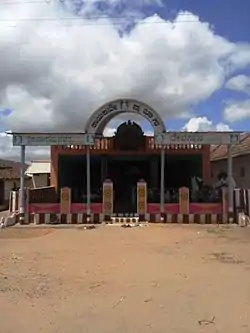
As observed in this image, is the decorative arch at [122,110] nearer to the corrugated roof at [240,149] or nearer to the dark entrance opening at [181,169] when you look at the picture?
the dark entrance opening at [181,169]

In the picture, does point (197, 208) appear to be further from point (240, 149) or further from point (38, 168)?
point (38, 168)

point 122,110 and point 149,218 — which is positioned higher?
point 122,110

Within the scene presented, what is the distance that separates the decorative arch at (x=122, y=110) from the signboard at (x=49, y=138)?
347mm

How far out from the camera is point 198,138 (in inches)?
778

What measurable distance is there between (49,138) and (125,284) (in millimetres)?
12314

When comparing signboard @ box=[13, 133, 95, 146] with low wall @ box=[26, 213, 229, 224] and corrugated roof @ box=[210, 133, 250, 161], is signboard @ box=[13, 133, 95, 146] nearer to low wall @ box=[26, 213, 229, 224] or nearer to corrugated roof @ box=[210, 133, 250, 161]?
low wall @ box=[26, 213, 229, 224]

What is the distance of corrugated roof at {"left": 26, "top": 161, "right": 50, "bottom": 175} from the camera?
4409cm

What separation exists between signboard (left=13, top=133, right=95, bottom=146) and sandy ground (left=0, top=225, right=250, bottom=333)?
5.99 m

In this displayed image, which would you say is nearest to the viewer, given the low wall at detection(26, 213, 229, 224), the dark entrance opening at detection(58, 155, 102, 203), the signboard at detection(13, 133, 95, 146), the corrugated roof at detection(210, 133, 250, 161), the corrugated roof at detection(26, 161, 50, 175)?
the low wall at detection(26, 213, 229, 224)

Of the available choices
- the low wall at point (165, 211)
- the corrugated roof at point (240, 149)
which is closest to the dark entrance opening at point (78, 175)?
the low wall at point (165, 211)

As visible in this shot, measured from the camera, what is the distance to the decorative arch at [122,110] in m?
20.1

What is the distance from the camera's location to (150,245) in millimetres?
13086

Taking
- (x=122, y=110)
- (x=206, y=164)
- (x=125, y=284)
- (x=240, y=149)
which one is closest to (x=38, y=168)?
(x=240, y=149)

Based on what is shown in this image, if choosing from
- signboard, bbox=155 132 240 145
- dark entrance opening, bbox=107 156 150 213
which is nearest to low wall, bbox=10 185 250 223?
signboard, bbox=155 132 240 145
